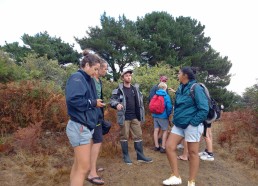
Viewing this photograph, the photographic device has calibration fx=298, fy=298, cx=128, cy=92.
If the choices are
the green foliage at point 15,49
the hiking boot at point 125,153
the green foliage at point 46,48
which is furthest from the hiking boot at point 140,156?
the green foliage at point 15,49

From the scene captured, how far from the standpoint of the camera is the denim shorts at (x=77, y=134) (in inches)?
139

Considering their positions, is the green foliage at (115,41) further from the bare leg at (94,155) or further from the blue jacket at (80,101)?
the blue jacket at (80,101)

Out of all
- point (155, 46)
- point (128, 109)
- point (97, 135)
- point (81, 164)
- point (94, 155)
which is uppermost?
point (155, 46)

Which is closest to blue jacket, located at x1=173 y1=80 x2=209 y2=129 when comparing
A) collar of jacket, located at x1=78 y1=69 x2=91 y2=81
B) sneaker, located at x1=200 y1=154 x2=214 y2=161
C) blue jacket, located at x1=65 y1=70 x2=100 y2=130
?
blue jacket, located at x1=65 y1=70 x2=100 y2=130

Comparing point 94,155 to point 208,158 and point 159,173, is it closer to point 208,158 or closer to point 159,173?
point 159,173

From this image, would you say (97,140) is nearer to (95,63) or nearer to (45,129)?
(95,63)

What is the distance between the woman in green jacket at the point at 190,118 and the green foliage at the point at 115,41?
862 inches

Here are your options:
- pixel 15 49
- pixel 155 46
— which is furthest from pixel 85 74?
pixel 15 49

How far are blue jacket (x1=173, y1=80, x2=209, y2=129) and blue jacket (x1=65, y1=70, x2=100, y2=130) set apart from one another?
1.59 m

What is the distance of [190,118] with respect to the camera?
15.1 ft

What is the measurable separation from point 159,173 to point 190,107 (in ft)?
5.55

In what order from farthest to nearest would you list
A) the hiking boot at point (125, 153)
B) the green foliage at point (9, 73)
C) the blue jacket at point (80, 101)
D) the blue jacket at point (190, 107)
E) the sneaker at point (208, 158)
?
the green foliage at point (9, 73)
the sneaker at point (208, 158)
the hiking boot at point (125, 153)
the blue jacket at point (190, 107)
the blue jacket at point (80, 101)

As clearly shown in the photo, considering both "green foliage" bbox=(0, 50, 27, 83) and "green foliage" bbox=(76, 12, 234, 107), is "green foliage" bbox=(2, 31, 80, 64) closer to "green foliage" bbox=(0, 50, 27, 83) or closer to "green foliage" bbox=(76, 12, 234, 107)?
"green foliage" bbox=(76, 12, 234, 107)

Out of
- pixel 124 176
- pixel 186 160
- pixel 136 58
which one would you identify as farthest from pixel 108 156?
pixel 136 58
